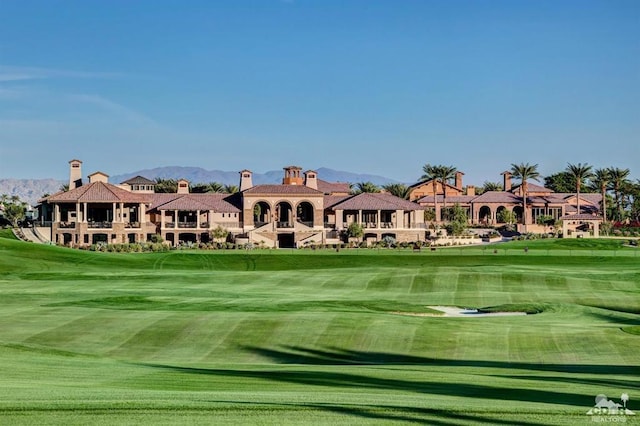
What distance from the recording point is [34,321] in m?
33.1

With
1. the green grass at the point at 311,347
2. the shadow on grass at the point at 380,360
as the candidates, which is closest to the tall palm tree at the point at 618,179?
the green grass at the point at 311,347

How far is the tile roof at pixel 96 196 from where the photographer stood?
106 m

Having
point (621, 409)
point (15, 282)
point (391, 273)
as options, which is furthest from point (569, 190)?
point (621, 409)

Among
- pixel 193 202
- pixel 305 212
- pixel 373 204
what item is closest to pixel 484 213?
pixel 305 212

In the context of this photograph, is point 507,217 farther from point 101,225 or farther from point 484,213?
point 101,225

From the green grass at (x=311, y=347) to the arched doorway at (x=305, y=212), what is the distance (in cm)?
5495

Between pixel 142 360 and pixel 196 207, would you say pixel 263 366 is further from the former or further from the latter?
pixel 196 207

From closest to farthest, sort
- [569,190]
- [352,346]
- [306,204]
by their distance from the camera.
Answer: [352,346]
[306,204]
[569,190]

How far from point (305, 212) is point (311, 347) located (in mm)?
95603

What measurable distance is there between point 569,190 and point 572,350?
174444 millimetres

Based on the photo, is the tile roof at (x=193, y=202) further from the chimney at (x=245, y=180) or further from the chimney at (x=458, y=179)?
the chimney at (x=458, y=179)

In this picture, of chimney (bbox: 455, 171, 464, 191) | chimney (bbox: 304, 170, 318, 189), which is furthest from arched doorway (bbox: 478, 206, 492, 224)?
chimney (bbox: 304, 170, 318, 189)

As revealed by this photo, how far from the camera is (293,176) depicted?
137250 millimetres

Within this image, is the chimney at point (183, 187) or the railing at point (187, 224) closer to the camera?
the railing at point (187, 224)
